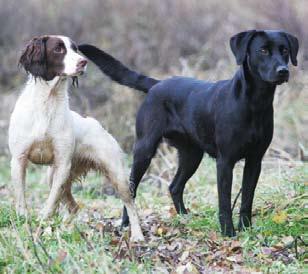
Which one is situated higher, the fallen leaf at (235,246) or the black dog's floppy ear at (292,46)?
the black dog's floppy ear at (292,46)

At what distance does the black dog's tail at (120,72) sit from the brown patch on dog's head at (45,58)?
101 cm

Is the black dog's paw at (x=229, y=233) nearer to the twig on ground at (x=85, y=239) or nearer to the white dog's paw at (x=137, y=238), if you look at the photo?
the white dog's paw at (x=137, y=238)

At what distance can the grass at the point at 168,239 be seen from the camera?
Answer: 504cm

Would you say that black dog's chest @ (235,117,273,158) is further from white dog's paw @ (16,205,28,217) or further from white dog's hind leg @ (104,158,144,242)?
white dog's paw @ (16,205,28,217)

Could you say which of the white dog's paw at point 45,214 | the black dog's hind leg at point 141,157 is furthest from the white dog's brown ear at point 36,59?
the black dog's hind leg at point 141,157

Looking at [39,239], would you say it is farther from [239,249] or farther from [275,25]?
[275,25]

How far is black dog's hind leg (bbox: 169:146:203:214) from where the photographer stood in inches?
288

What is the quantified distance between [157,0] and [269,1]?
353 cm

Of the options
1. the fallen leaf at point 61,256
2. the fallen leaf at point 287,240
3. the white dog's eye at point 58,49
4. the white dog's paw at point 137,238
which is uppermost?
the white dog's eye at point 58,49

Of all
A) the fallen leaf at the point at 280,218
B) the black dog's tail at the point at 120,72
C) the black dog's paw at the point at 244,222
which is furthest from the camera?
the black dog's tail at the point at 120,72

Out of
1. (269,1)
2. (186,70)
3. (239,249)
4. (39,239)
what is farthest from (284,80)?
(269,1)

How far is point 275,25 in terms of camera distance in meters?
12.4

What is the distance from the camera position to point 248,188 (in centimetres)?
650

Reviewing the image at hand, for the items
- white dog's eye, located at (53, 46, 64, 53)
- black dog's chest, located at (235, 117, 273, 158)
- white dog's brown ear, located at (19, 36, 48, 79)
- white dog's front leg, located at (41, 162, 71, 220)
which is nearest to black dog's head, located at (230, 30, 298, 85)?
black dog's chest, located at (235, 117, 273, 158)
